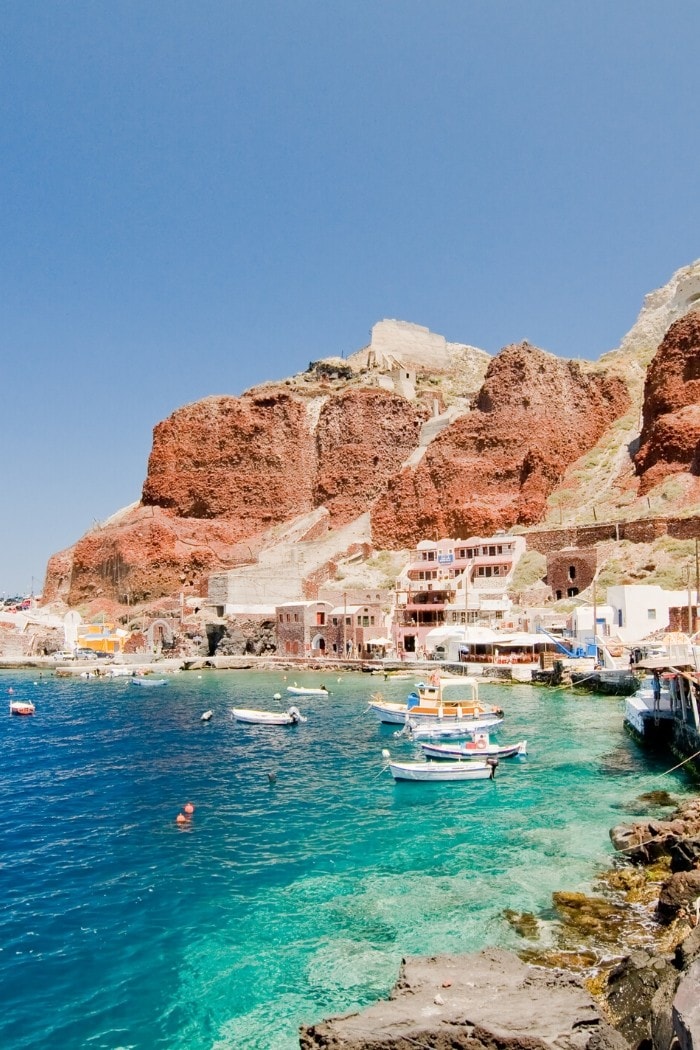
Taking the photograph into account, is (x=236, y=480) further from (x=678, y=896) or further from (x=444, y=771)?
(x=678, y=896)

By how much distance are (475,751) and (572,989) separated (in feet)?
58.7

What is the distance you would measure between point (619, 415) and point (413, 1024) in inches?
3390

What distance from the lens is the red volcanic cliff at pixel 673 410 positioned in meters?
67.8

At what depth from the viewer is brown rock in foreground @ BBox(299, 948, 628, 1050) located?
902 cm

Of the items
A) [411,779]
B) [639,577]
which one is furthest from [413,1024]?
[639,577]

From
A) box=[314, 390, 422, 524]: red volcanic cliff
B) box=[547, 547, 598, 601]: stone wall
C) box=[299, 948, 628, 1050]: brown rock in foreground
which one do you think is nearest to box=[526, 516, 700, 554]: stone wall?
box=[547, 547, 598, 601]: stone wall

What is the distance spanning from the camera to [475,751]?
28172 millimetres

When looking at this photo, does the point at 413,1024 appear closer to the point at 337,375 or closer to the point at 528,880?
the point at 528,880

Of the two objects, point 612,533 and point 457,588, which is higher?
point 612,533

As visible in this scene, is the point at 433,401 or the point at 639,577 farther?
the point at 433,401

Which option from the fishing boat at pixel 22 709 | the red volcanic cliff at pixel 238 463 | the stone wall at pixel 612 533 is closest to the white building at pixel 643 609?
the stone wall at pixel 612 533

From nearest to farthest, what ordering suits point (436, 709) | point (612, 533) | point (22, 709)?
point (436, 709)
point (22, 709)
point (612, 533)

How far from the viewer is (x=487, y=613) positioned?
62.1 metres

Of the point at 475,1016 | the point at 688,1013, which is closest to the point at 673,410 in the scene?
the point at 475,1016
